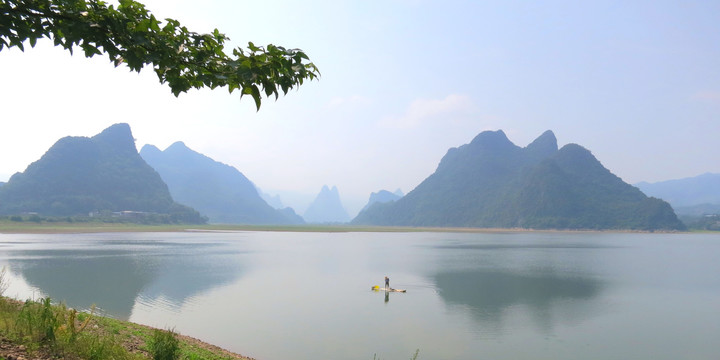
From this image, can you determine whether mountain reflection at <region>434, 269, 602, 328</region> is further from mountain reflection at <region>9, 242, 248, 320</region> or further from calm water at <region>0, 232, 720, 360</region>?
mountain reflection at <region>9, 242, 248, 320</region>

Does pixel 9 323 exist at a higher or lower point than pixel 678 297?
higher

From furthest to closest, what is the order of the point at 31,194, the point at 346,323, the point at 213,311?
the point at 31,194, the point at 213,311, the point at 346,323

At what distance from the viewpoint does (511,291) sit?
109ft

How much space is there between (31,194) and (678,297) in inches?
8509

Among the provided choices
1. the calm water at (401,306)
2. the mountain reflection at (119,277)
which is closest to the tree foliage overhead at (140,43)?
the calm water at (401,306)

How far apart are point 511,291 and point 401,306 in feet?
36.4

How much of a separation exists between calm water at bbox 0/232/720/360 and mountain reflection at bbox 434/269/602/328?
11 cm

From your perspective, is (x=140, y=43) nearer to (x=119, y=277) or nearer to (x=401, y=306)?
(x=401, y=306)

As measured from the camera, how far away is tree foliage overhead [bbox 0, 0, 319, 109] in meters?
4.16

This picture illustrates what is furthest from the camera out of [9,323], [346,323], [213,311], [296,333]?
[213,311]

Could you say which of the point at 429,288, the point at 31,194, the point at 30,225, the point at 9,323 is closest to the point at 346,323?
the point at 429,288

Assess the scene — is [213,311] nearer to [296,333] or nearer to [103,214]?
[296,333]

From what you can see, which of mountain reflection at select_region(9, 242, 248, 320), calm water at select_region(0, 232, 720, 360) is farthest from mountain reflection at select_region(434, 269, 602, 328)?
mountain reflection at select_region(9, 242, 248, 320)

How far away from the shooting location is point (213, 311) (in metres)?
24.1
